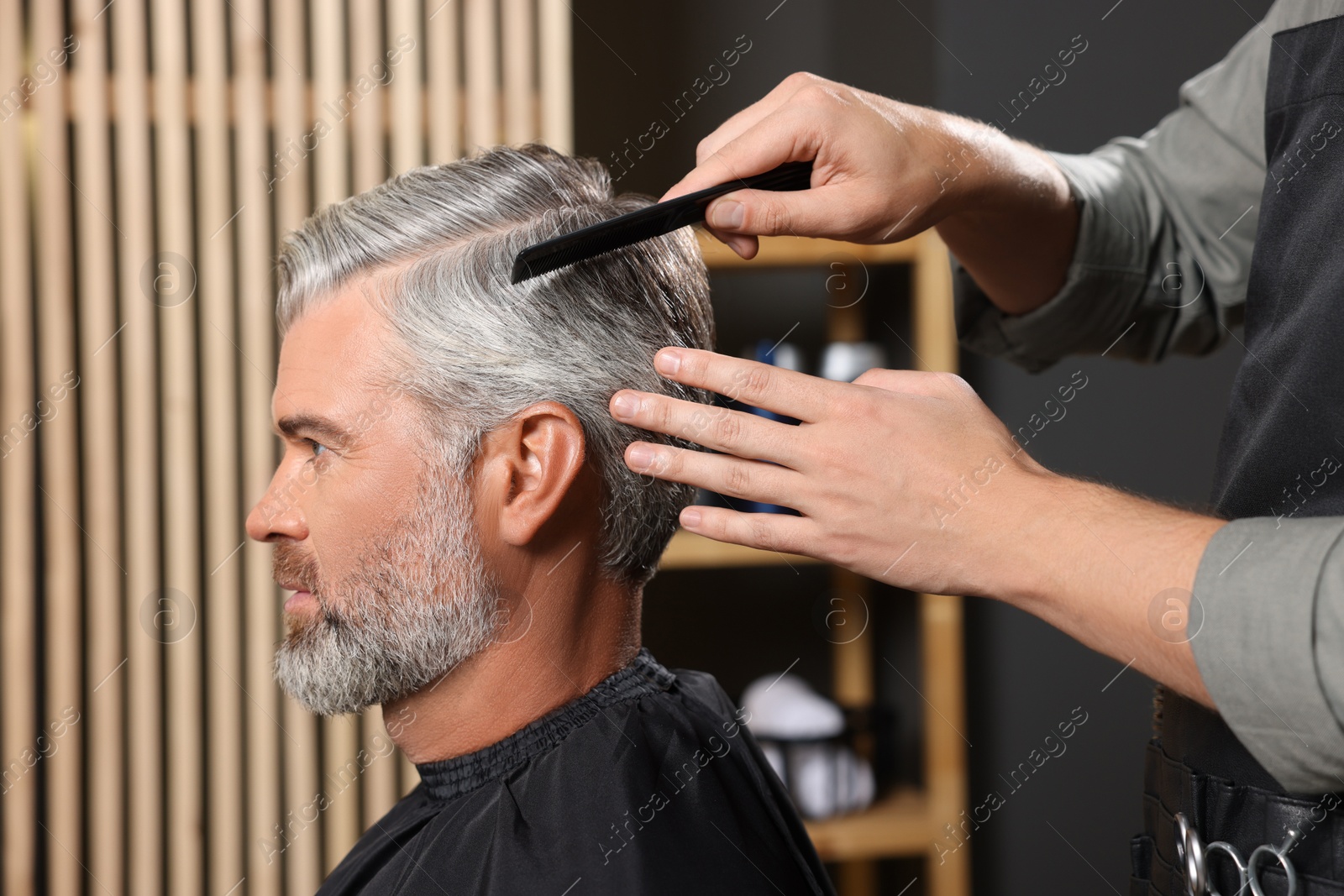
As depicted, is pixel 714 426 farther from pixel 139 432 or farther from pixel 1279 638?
pixel 139 432

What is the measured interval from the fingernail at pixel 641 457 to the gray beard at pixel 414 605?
25cm

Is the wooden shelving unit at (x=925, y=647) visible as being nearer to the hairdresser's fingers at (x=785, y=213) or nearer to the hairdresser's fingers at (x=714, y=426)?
the hairdresser's fingers at (x=785, y=213)

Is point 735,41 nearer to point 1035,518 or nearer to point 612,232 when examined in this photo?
point 612,232

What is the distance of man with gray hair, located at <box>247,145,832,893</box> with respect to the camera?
1056mm

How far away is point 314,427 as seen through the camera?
107cm

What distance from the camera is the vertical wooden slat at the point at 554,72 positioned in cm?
206

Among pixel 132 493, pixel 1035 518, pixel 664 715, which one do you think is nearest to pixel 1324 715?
pixel 1035 518

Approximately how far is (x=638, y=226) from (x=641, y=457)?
215mm

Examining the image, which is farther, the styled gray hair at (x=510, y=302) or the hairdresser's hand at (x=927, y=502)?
the styled gray hair at (x=510, y=302)

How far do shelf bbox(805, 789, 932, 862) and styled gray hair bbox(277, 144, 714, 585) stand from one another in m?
1.15

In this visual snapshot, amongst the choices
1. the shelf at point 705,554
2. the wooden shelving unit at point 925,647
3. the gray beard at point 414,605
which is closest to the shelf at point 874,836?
the wooden shelving unit at point 925,647

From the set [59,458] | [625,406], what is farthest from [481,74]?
[625,406]

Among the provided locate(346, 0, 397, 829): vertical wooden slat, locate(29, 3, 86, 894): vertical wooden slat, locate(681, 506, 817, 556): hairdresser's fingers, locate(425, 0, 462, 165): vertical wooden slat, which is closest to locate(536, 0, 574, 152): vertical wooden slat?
locate(425, 0, 462, 165): vertical wooden slat

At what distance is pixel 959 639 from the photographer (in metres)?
2.09
